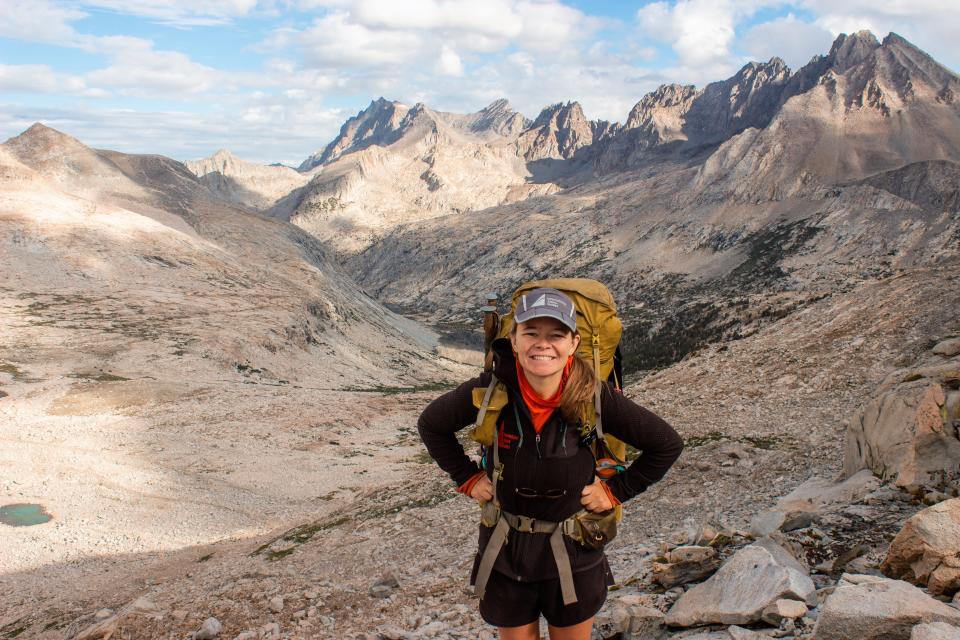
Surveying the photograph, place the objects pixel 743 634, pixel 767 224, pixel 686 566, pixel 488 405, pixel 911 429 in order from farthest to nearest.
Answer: pixel 767 224
pixel 911 429
pixel 686 566
pixel 743 634
pixel 488 405

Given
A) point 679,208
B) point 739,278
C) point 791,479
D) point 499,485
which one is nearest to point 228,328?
point 791,479

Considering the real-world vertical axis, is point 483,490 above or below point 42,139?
below

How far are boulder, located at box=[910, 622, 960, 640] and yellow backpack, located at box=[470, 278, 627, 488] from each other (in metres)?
2.40

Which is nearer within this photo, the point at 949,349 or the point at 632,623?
the point at 632,623

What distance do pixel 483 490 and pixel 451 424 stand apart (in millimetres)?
618

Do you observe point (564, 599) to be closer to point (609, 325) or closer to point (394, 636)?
point (609, 325)

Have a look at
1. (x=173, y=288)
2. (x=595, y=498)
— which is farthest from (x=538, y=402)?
(x=173, y=288)

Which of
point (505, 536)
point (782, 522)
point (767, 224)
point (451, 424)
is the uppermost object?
point (767, 224)

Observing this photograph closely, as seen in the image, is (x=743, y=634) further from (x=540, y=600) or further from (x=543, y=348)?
(x=543, y=348)

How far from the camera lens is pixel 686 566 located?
8359 mm

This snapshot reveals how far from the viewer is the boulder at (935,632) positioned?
175 inches

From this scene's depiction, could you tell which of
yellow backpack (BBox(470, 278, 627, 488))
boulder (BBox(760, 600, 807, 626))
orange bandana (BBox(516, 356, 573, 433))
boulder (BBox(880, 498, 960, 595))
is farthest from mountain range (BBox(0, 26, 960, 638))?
orange bandana (BBox(516, 356, 573, 433))

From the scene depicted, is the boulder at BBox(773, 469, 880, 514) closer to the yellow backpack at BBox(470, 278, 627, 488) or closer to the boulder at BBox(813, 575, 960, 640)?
the boulder at BBox(813, 575, 960, 640)

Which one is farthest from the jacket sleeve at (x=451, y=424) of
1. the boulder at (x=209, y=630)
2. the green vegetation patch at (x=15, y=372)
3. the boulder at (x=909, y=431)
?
the green vegetation patch at (x=15, y=372)
